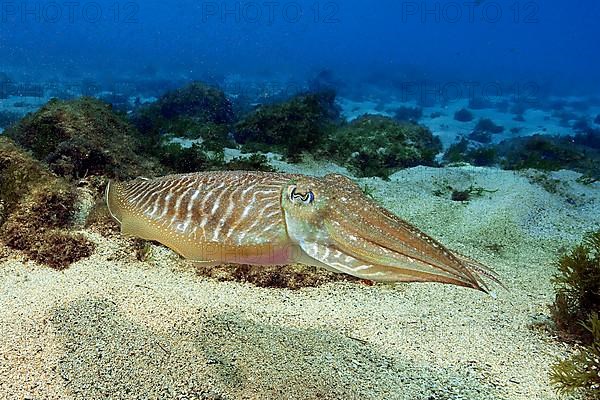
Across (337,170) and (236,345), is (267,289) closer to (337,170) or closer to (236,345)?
(236,345)

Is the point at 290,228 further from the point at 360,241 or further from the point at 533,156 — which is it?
the point at 533,156

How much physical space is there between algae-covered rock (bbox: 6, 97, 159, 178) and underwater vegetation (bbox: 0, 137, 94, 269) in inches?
37.4

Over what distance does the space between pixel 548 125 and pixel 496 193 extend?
25.2 meters

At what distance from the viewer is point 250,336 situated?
4047 mm

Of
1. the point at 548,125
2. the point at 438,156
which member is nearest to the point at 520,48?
the point at 548,125

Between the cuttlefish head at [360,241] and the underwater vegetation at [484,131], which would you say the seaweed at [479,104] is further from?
the cuttlefish head at [360,241]

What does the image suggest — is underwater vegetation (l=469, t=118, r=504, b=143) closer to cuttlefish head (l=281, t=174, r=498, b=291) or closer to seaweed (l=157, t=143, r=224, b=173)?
seaweed (l=157, t=143, r=224, b=173)

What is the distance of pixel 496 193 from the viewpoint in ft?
29.6

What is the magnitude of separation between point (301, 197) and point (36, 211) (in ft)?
12.8

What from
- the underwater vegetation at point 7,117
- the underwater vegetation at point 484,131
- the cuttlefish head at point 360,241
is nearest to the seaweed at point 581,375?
the cuttlefish head at point 360,241

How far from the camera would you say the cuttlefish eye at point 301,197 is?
261cm

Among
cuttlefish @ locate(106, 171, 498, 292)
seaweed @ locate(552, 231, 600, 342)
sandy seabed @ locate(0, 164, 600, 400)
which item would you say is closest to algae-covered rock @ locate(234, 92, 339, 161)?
sandy seabed @ locate(0, 164, 600, 400)

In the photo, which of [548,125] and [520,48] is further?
[520,48]

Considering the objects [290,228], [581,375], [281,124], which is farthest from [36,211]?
[281,124]
